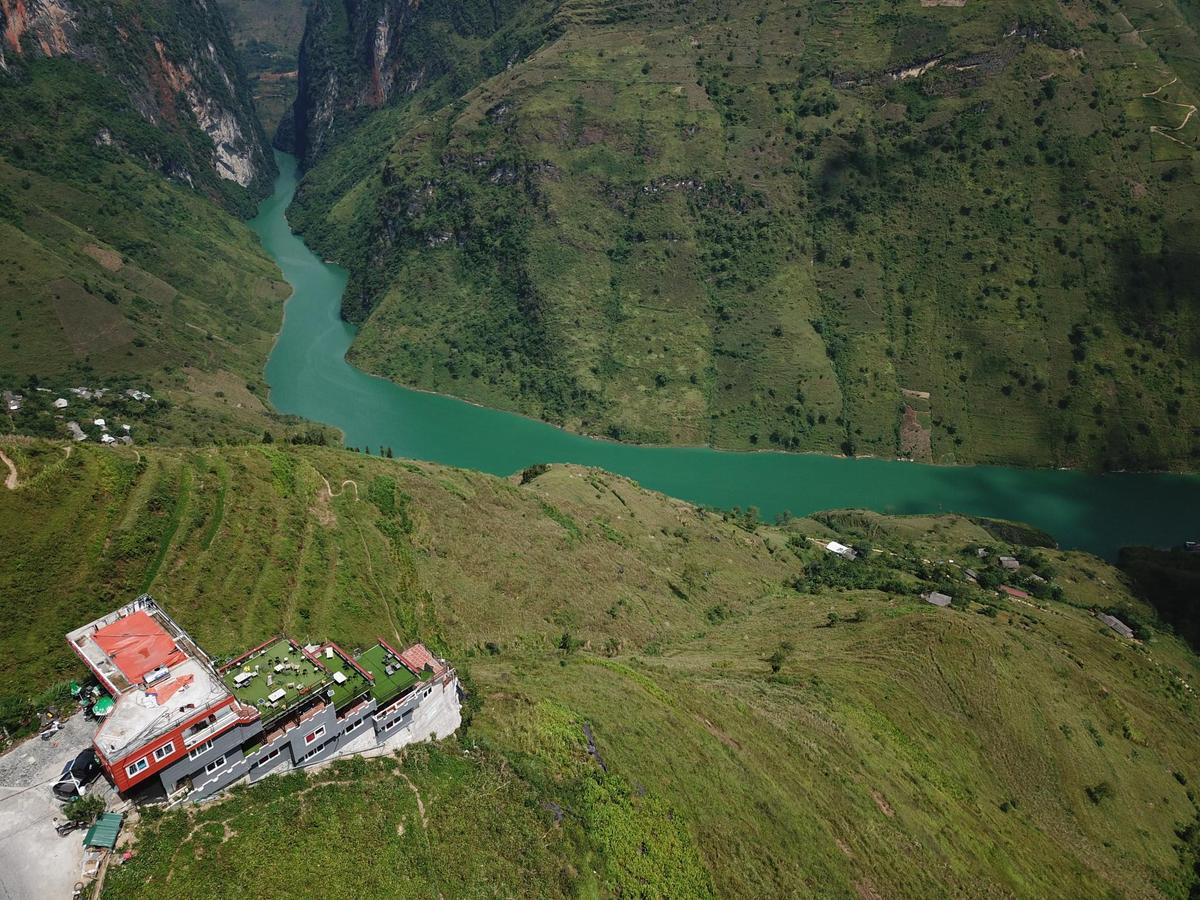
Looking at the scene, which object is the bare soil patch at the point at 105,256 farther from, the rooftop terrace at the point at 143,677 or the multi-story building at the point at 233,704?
the rooftop terrace at the point at 143,677

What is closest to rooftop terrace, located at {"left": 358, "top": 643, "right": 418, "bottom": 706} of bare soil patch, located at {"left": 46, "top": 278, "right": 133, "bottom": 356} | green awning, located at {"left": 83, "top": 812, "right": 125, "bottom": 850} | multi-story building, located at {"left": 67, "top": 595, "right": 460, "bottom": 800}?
multi-story building, located at {"left": 67, "top": 595, "right": 460, "bottom": 800}

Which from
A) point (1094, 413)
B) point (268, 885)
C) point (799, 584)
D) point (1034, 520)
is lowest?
point (1034, 520)

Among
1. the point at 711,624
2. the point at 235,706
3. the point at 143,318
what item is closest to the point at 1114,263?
the point at 711,624

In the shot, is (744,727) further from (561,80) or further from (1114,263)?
(561,80)

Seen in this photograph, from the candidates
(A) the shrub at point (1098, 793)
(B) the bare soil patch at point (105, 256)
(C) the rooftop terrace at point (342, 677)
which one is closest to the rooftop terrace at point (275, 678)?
(C) the rooftop terrace at point (342, 677)

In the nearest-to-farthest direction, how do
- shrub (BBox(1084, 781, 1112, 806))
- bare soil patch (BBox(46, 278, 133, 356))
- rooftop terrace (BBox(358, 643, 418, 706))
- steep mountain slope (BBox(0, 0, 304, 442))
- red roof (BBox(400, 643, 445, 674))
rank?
rooftop terrace (BBox(358, 643, 418, 706)) < red roof (BBox(400, 643, 445, 674)) < shrub (BBox(1084, 781, 1112, 806)) < steep mountain slope (BBox(0, 0, 304, 442)) < bare soil patch (BBox(46, 278, 133, 356))

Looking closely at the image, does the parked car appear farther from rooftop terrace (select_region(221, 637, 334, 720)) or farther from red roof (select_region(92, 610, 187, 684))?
rooftop terrace (select_region(221, 637, 334, 720))

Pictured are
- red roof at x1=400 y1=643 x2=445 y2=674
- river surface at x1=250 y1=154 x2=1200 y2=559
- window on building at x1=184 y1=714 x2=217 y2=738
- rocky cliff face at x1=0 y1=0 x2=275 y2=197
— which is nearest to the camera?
window on building at x1=184 y1=714 x2=217 y2=738
